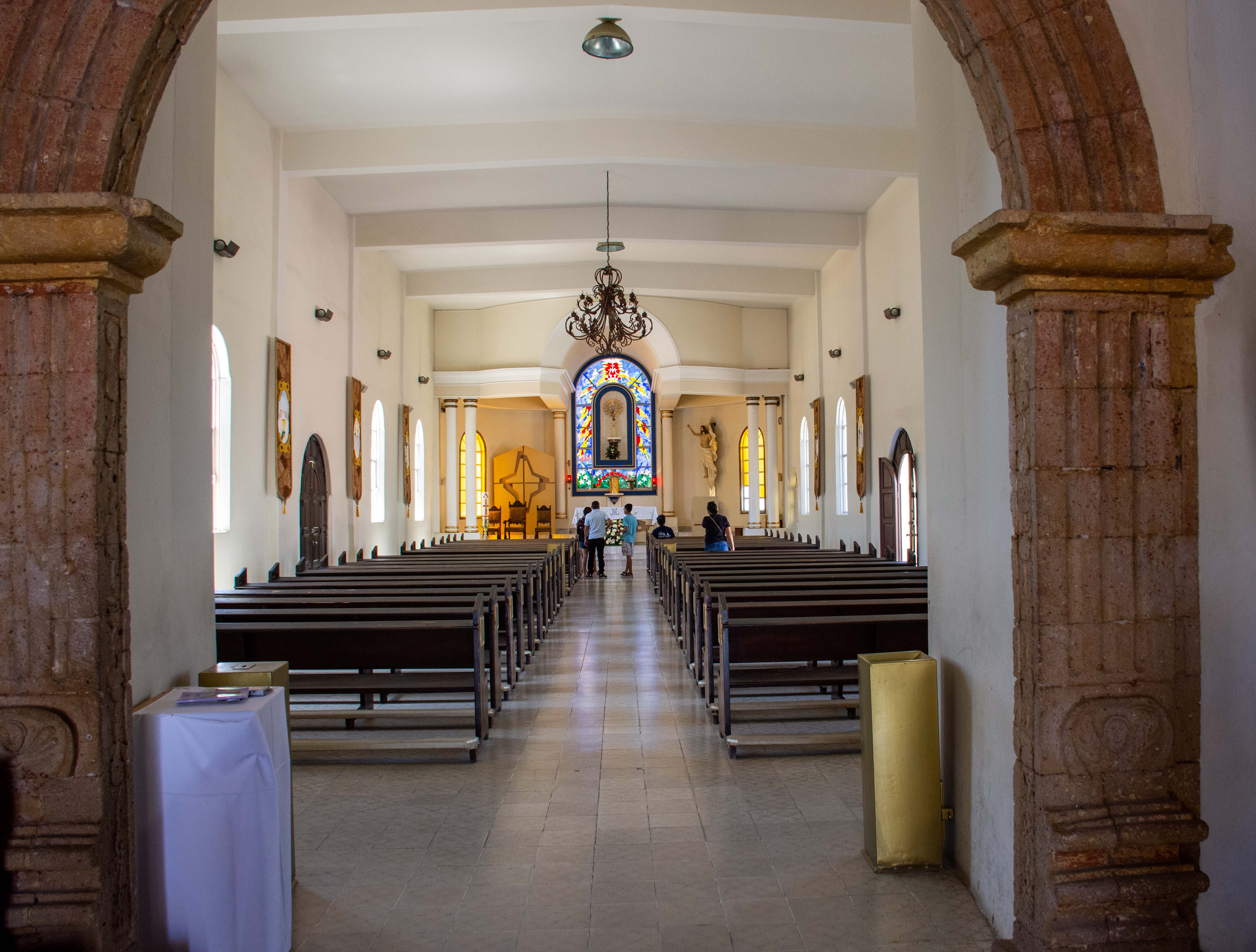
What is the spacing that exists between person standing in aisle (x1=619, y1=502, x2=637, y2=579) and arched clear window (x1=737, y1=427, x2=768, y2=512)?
3.98 metres

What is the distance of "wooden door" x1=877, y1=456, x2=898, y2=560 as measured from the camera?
1175cm

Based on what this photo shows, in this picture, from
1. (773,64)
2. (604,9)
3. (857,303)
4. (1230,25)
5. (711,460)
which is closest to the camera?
(1230,25)

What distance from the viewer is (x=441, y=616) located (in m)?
5.63

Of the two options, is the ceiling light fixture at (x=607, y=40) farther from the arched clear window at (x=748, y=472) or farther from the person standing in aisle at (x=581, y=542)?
the arched clear window at (x=748, y=472)

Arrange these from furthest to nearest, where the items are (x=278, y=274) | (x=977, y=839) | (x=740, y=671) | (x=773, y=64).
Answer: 1. (x=278, y=274)
2. (x=773, y=64)
3. (x=740, y=671)
4. (x=977, y=839)

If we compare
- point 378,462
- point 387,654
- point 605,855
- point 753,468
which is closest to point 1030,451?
point 605,855

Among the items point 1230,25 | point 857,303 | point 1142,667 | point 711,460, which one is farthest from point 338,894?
point 711,460

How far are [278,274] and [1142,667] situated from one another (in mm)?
8855

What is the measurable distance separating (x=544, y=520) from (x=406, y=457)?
17.9ft

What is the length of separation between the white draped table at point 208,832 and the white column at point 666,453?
56.8 ft

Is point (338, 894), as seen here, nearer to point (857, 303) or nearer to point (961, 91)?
point (961, 91)

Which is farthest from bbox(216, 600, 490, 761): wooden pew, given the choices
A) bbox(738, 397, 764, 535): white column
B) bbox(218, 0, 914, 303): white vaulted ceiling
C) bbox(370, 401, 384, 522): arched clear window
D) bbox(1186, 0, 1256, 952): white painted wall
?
bbox(738, 397, 764, 535): white column

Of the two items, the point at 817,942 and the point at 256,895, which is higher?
the point at 256,895

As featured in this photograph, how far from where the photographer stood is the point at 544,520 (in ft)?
66.8
